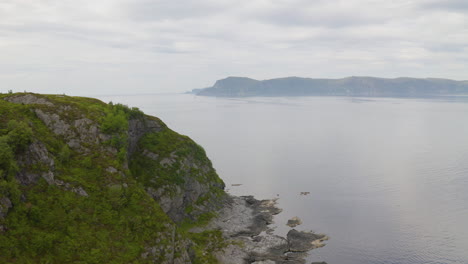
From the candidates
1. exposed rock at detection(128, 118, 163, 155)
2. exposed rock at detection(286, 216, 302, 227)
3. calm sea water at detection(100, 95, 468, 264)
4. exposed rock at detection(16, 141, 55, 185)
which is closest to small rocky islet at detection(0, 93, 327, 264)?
exposed rock at detection(16, 141, 55, 185)

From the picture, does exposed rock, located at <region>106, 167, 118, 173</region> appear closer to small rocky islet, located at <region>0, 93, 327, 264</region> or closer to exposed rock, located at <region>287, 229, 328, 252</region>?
small rocky islet, located at <region>0, 93, 327, 264</region>

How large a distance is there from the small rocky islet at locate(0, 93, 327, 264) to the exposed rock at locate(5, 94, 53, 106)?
0.21 meters

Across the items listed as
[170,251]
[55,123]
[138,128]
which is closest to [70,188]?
[55,123]

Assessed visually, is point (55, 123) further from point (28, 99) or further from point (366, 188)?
point (366, 188)

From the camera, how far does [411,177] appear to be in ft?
366

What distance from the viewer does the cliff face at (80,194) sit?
134 feet

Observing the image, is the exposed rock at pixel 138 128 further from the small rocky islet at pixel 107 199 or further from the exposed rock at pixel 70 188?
the exposed rock at pixel 70 188

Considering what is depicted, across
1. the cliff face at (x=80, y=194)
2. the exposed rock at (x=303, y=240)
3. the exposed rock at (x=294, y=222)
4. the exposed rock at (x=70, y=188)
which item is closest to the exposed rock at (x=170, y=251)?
the cliff face at (x=80, y=194)

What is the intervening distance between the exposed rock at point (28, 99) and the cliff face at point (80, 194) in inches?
7.3

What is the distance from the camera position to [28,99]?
2422 inches

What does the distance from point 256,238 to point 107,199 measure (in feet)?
99.2

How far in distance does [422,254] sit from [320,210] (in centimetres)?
2622

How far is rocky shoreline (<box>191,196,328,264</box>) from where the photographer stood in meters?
57.8

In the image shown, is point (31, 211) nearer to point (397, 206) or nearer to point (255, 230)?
point (255, 230)
